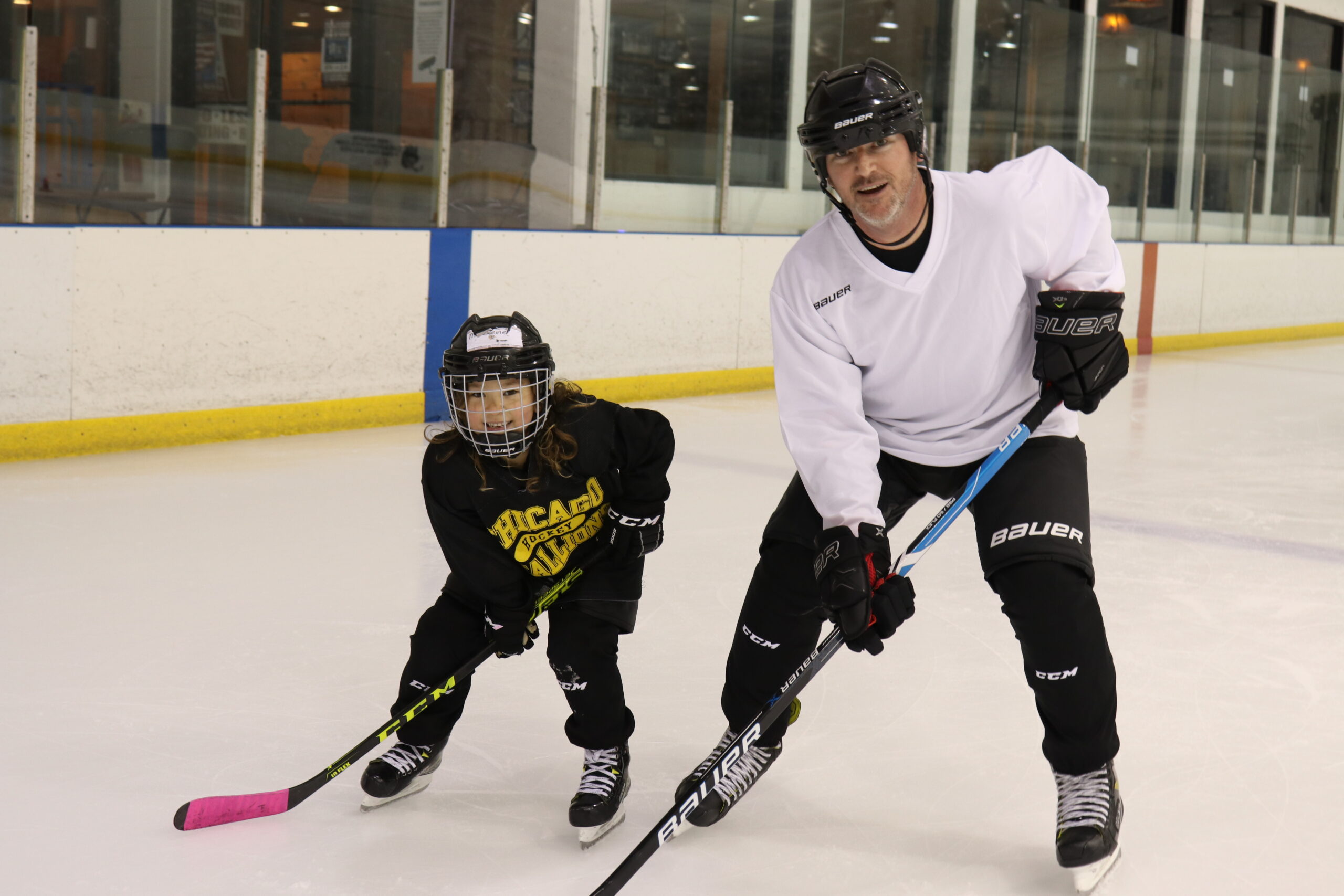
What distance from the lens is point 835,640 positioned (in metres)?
1.70

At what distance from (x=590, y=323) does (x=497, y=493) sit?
3.75 metres

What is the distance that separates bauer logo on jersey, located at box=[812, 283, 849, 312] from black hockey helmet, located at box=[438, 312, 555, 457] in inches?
13.7

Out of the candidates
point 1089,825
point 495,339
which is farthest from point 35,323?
point 1089,825

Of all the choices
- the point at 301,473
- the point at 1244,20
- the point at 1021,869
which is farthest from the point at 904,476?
the point at 1244,20

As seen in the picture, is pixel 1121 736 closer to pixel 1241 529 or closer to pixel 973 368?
pixel 973 368

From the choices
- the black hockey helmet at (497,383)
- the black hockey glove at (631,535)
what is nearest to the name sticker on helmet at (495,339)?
the black hockey helmet at (497,383)

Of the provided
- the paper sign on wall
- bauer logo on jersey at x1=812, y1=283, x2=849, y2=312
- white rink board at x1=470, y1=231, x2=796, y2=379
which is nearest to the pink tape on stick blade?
bauer logo on jersey at x1=812, y1=283, x2=849, y2=312

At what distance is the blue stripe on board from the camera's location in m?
4.95

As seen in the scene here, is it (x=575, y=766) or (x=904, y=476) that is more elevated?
(x=904, y=476)

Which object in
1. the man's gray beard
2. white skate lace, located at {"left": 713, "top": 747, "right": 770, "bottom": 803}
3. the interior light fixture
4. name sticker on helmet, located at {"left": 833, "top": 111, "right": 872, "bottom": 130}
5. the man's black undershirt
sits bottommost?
white skate lace, located at {"left": 713, "top": 747, "right": 770, "bottom": 803}

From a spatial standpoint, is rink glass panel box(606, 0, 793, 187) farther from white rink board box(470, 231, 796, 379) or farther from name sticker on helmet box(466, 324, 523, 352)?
name sticker on helmet box(466, 324, 523, 352)

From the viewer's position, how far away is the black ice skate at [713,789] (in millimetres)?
1689

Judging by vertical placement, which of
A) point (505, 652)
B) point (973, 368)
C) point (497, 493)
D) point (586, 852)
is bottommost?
point (586, 852)

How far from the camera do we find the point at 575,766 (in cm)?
195
